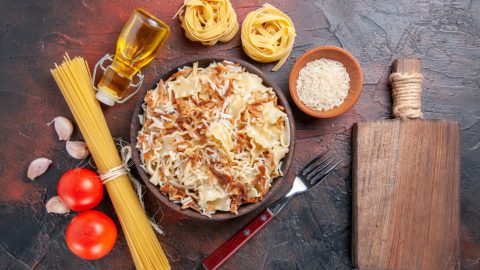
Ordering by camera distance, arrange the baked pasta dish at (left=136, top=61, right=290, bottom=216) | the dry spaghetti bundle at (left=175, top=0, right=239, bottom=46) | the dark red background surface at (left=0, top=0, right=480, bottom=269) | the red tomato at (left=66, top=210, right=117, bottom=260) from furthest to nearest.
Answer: the dark red background surface at (left=0, top=0, right=480, bottom=269) < the dry spaghetti bundle at (left=175, top=0, right=239, bottom=46) < the red tomato at (left=66, top=210, right=117, bottom=260) < the baked pasta dish at (left=136, top=61, right=290, bottom=216)

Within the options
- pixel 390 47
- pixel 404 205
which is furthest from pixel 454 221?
pixel 390 47

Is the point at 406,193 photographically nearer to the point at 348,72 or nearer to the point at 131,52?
the point at 348,72

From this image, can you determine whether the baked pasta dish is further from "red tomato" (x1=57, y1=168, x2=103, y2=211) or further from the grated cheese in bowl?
"red tomato" (x1=57, y1=168, x2=103, y2=211)

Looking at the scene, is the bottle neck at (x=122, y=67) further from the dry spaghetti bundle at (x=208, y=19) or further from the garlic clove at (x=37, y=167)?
the garlic clove at (x=37, y=167)

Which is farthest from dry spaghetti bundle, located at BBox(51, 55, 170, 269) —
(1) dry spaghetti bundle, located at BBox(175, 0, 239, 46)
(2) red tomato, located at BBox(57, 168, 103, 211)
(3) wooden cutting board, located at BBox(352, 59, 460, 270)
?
(3) wooden cutting board, located at BBox(352, 59, 460, 270)

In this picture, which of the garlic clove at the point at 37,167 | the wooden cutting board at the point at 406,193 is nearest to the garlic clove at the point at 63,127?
the garlic clove at the point at 37,167

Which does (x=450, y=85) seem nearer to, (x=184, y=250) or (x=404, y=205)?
(x=404, y=205)

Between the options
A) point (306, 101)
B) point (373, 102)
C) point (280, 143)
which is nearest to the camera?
point (280, 143)
